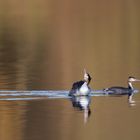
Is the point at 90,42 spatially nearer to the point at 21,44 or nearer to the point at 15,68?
the point at 21,44

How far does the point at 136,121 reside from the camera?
73.3ft

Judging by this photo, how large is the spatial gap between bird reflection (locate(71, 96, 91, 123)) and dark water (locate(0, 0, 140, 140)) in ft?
0.22

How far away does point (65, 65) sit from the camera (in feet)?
120

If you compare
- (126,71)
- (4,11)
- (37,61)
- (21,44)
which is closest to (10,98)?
(126,71)

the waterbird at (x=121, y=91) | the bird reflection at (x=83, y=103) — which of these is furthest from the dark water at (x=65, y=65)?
the waterbird at (x=121, y=91)

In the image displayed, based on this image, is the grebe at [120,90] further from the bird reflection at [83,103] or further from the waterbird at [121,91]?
the bird reflection at [83,103]

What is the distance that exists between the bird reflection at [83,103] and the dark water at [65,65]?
0.07 m

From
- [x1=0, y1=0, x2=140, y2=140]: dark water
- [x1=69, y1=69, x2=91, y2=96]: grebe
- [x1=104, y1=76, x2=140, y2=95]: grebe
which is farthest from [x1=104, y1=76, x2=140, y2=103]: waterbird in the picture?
[x1=69, y1=69, x2=91, y2=96]: grebe

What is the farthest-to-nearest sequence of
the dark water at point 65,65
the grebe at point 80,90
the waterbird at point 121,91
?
the waterbird at point 121,91
the grebe at point 80,90
the dark water at point 65,65

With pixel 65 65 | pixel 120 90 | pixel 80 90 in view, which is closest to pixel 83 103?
pixel 80 90

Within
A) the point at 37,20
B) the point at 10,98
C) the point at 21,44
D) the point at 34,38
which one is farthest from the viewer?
the point at 37,20

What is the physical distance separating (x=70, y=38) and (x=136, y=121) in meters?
28.9

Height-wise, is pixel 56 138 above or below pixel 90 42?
below

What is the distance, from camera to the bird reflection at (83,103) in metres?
23.7
